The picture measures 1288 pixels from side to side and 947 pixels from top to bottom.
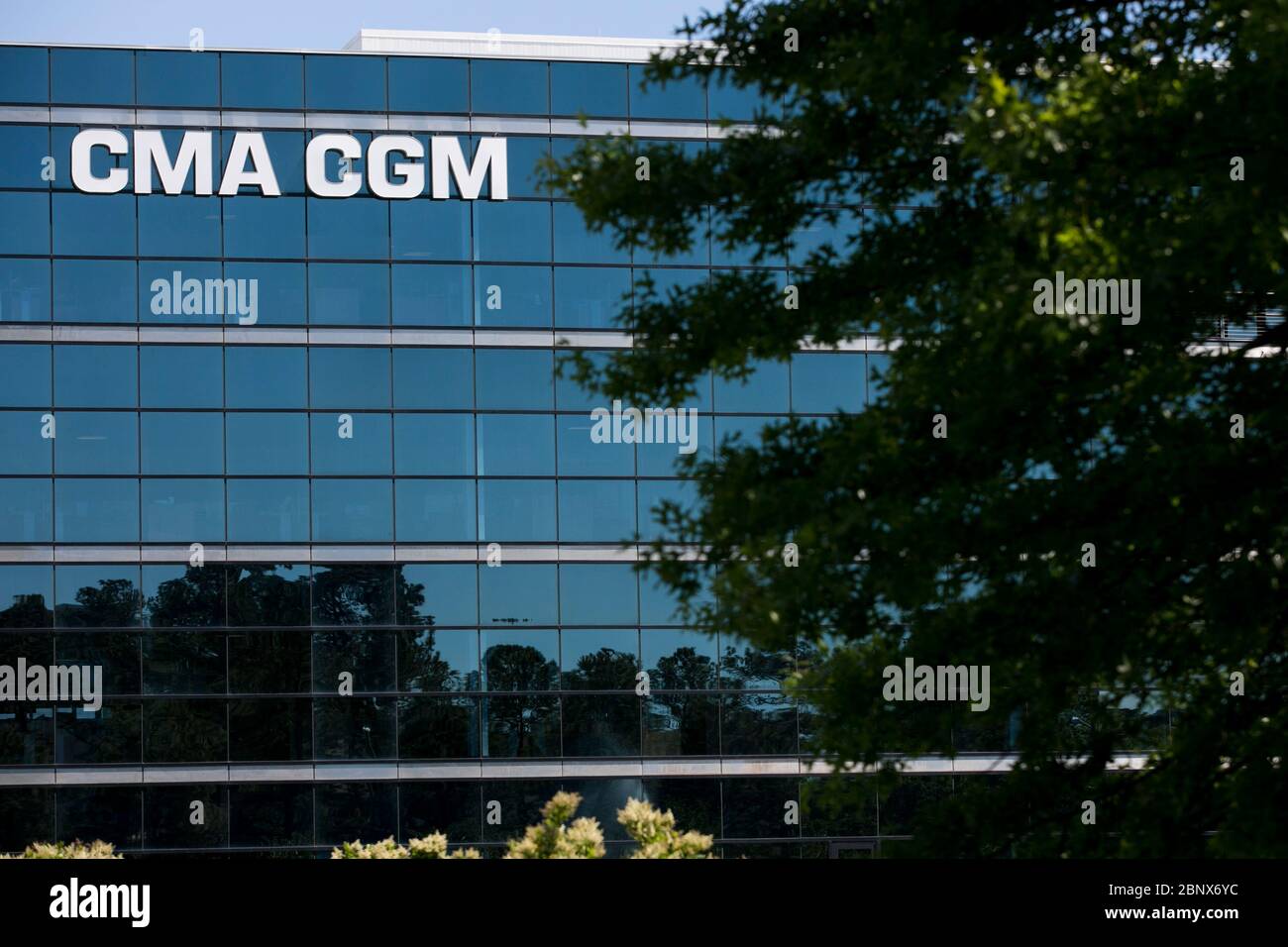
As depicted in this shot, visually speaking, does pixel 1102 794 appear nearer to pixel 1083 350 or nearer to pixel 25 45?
pixel 1083 350

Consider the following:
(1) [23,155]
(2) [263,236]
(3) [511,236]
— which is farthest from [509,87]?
(1) [23,155]

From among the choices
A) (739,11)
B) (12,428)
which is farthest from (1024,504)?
(12,428)

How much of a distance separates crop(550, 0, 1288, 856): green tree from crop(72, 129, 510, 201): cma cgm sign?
73.3 feet

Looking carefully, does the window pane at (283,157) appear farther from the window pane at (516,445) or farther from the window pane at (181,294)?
the window pane at (516,445)

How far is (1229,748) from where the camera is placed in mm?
10344

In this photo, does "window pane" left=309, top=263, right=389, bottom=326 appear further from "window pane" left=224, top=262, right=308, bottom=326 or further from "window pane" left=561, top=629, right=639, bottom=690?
"window pane" left=561, top=629, right=639, bottom=690

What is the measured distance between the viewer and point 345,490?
32.8m

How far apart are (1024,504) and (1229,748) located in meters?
2.52

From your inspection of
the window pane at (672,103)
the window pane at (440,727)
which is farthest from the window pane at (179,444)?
the window pane at (672,103)

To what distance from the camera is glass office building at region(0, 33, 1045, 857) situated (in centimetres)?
3206

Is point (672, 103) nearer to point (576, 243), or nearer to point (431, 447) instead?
point (576, 243)

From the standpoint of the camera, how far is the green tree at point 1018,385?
911 cm

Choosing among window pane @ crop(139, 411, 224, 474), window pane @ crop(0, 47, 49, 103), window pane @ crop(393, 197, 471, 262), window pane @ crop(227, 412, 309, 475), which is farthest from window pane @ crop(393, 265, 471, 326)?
window pane @ crop(0, 47, 49, 103)

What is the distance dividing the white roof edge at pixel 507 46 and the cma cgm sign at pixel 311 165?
2111mm
